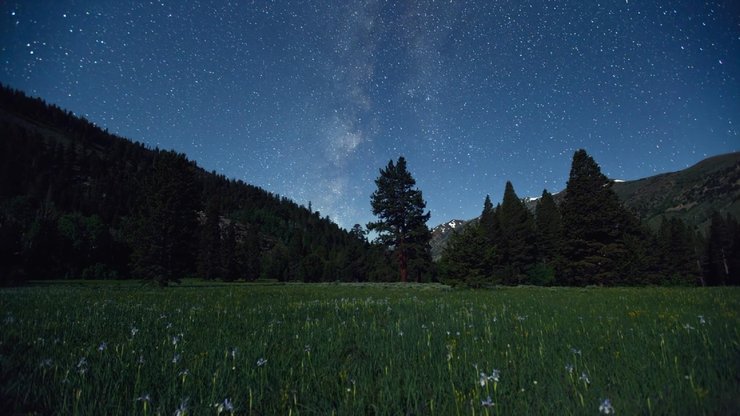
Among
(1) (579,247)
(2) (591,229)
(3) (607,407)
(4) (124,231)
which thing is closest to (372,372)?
(3) (607,407)

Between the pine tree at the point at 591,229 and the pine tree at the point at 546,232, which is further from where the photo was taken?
the pine tree at the point at 546,232

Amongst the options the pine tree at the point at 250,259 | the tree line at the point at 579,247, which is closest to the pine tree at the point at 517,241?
the tree line at the point at 579,247

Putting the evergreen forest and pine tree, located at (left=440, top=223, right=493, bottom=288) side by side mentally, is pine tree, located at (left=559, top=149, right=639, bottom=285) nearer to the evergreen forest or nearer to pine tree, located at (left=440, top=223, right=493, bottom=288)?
the evergreen forest

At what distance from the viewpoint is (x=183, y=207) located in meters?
37.6

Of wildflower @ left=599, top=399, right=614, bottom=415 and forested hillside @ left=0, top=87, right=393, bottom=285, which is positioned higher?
forested hillside @ left=0, top=87, right=393, bottom=285

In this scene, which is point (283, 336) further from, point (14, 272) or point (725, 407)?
point (14, 272)

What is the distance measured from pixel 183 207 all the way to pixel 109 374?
128ft

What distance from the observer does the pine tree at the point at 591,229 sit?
3978 centimetres

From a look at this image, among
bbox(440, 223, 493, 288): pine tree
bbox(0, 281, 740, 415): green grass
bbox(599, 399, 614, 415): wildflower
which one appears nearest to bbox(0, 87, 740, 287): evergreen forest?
bbox(440, 223, 493, 288): pine tree

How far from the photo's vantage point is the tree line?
3159cm

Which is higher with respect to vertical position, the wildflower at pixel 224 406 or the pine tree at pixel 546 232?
the pine tree at pixel 546 232

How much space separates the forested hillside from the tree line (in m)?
28.1

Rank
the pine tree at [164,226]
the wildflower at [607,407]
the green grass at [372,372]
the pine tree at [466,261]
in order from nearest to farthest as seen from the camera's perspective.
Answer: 1. the wildflower at [607,407]
2. the green grass at [372,372]
3. the pine tree at [466,261]
4. the pine tree at [164,226]

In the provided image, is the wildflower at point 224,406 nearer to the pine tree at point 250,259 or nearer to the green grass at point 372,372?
the green grass at point 372,372
